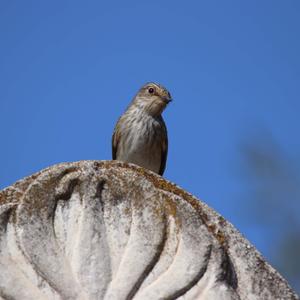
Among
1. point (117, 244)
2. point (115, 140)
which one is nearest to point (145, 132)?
point (115, 140)

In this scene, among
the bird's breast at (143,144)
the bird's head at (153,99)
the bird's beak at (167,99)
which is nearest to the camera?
the bird's breast at (143,144)

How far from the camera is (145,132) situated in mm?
12156

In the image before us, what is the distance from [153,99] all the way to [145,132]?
2.12 feet

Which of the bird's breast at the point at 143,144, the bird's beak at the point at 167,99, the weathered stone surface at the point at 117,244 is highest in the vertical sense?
the bird's beak at the point at 167,99

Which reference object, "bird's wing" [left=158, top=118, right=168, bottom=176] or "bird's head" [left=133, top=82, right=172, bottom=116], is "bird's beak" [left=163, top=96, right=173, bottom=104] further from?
"bird's wing" [left=158, top=118, right=168, bottom=176]

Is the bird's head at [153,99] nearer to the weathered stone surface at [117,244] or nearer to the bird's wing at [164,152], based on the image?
the bird's wing at [164,152]

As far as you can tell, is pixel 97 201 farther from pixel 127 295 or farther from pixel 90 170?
pixel 127 295

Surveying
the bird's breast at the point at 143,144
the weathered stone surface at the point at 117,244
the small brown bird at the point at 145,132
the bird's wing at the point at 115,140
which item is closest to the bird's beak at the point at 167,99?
the small brown bird at the point at 145,132

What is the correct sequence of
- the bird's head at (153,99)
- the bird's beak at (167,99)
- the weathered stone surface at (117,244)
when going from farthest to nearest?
the bird's head at (153,99) → the bird's beak at (167,99) → the weathered stone surface at (117,244)

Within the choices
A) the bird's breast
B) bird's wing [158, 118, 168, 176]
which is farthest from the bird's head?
bird's wing [158, 118, 168, 176]

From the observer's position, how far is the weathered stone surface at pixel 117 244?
15.2 ft

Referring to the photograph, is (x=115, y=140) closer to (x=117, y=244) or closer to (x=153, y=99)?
(x=153, y=99)

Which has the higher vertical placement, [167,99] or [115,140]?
[167,99]

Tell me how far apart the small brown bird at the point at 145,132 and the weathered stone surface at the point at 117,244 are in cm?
669
